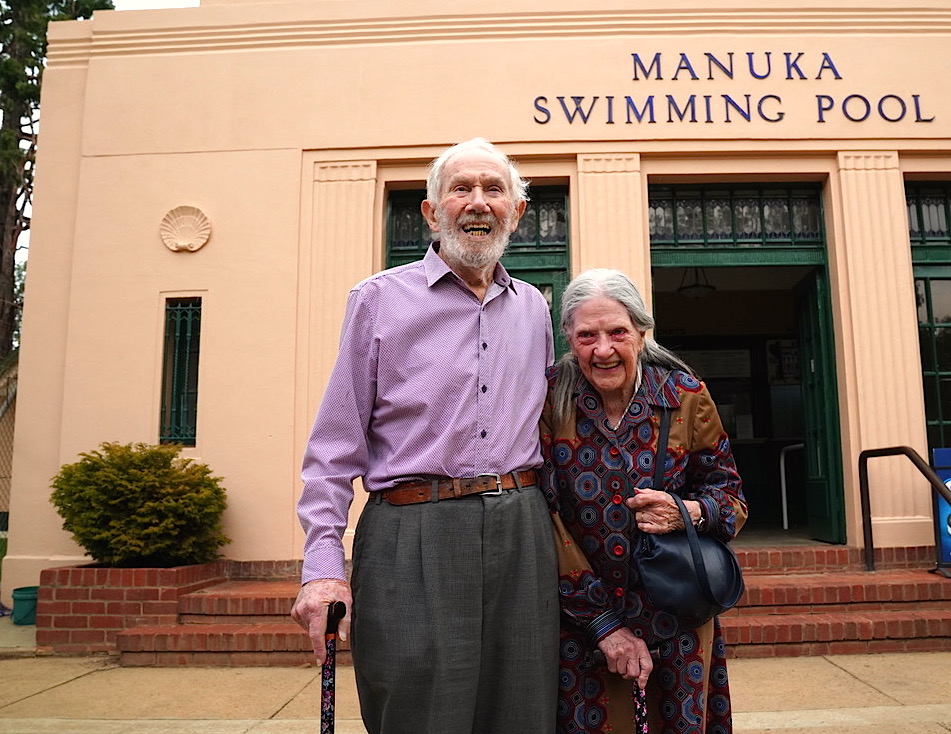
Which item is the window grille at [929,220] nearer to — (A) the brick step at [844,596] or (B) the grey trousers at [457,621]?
(A) the brick step at [844,596]

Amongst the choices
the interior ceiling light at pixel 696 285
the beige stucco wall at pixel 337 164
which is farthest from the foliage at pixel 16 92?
the interior ceiling light at pixel 696 285

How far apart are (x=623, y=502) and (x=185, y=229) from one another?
5.41 metres

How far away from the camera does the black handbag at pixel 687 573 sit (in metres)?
1.92

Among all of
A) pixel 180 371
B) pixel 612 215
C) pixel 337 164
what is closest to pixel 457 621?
pixel 612 215

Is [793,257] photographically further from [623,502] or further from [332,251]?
[623,502]

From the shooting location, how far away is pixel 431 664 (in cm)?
186

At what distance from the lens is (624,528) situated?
2.04 m

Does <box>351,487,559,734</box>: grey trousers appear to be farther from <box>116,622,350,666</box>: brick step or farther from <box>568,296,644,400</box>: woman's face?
<box>116,622,350,666</box>: brick step

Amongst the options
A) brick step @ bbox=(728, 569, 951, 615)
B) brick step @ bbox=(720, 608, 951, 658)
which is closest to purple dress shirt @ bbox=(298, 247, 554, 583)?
brick step @ bbox=(720, 608, 951, 658)

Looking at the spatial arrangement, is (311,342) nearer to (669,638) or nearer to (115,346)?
(115,346)

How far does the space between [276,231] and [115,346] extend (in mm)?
1609

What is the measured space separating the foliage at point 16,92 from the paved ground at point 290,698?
12943 mm

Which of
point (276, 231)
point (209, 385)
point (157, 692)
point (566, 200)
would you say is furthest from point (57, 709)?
point (566, 200)

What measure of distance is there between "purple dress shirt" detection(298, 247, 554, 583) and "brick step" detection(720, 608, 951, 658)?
3.25 meters
